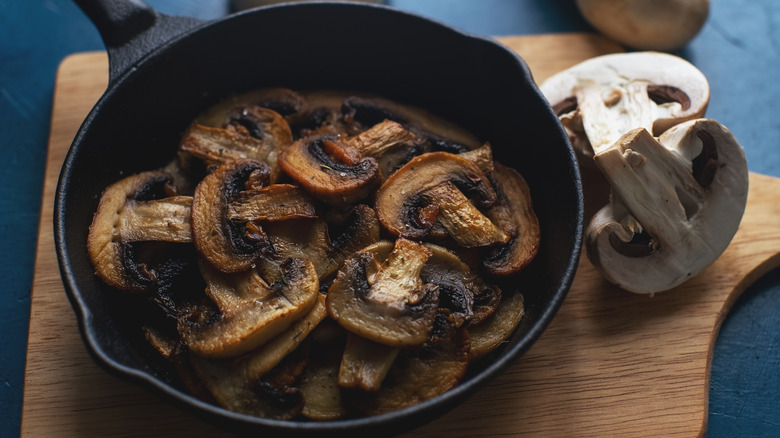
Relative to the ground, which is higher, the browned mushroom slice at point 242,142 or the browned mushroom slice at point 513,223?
the browned mushroom slice at point 242,142

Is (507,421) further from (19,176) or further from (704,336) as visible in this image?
(19,176)

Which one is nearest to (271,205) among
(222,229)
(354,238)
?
(222,229)

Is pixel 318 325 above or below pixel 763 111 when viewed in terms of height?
above

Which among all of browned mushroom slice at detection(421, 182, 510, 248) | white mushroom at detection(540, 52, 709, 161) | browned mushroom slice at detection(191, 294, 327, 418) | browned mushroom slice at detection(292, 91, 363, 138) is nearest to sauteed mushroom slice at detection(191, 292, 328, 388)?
browned mushroom slice at detection(191, 294, 327, 418)

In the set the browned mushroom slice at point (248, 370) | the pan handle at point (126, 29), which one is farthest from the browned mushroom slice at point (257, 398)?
the pan handle at point (126, 29)

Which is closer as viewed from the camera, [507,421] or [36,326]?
[507,421]

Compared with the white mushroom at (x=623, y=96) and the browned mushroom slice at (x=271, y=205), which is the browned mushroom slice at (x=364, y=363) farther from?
the white mushroom at (x=623, y=96)

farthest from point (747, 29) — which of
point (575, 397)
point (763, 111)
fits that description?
point (575, 397)
